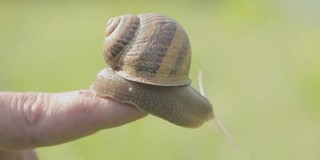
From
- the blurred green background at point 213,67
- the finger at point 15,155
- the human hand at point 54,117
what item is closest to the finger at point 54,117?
the human hand at point 54,117

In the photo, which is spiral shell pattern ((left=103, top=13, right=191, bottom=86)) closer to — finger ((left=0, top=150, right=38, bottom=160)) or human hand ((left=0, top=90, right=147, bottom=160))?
human hand ((left=0, top=90, right=147, bottom=160))

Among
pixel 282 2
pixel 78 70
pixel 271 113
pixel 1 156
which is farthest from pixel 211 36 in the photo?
pixel 1 156

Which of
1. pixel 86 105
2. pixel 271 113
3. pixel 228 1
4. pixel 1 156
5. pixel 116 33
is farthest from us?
pixel 228 1

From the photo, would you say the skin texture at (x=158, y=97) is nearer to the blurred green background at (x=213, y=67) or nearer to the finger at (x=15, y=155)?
the finger at (x=15, y=155)

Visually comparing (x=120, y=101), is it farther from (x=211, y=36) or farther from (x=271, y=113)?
(x=211, y=36)

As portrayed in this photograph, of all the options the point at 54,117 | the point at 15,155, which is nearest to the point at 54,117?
the point at 54,117

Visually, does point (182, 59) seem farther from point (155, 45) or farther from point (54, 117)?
point (54, 117)
